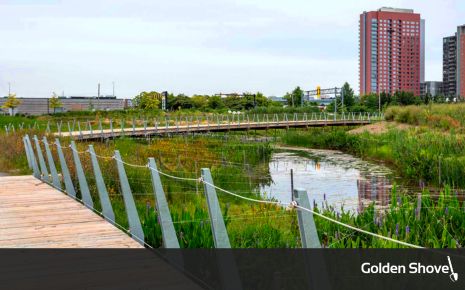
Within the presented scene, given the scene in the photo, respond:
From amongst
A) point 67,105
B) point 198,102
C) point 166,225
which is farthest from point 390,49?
point 166,225

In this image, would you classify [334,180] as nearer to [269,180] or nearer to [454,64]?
[269,180]

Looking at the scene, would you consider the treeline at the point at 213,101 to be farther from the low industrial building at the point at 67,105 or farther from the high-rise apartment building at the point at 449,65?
the high-rise apartment building at the point at 449,65

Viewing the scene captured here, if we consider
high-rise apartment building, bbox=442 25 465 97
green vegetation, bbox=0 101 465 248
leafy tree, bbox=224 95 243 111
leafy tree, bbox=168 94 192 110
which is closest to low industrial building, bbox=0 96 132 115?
leafy tree, bbox=168 94 192 110

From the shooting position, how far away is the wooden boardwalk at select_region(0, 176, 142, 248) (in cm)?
557

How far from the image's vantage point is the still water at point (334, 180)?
42.2 feet

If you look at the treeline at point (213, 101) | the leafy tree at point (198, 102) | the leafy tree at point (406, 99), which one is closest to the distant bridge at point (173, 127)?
the treeline at point (213, 101)

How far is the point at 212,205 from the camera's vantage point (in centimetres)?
407

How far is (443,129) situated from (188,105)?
53.0 metres

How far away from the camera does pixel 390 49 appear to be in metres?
154

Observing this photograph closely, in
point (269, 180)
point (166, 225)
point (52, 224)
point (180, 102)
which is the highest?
point (180, 102)

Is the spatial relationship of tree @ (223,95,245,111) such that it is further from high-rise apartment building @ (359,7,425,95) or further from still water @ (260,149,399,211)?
high-rise apartment building @ (359,7,425,95)

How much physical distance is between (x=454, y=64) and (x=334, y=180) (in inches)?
5883

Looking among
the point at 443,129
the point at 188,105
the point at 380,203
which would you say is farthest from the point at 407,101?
the point at 380,203

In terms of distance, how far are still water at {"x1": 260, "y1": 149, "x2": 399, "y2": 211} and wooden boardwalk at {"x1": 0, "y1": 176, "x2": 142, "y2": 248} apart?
14.8 ft
